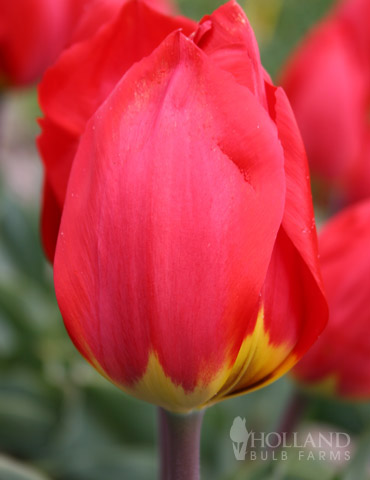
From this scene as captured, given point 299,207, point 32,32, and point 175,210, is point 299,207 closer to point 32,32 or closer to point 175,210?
point 175,210

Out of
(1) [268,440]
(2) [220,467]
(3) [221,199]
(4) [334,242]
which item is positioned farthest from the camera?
(2) [220,467]

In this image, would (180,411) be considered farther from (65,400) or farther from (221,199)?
(65,400)

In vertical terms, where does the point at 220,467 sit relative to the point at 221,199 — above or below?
below

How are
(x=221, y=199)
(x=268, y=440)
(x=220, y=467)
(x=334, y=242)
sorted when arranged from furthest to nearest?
(x=220, y=467) → (x=268, y=440) → (x=334, y=242) → (x=221, y=199)

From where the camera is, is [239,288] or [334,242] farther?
[334,242]

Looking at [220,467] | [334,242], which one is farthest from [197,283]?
[220,467]

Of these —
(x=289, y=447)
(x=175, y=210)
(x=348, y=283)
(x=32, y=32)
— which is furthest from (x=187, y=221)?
(x=32, y=32)
